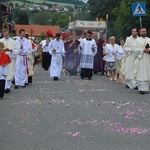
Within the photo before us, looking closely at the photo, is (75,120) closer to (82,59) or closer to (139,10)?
(139,10)

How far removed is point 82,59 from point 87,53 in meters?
0.32

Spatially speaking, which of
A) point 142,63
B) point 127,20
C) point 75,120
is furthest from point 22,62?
point 127,20

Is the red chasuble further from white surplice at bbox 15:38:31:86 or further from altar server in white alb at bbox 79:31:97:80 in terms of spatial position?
altar server in white alb at bbox 79:31:97:80

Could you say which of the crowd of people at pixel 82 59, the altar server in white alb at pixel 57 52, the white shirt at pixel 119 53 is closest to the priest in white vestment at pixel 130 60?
the crowd of people at pixel 82 59

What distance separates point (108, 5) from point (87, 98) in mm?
73644

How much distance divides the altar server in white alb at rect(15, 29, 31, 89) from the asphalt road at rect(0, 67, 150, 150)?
167 cm

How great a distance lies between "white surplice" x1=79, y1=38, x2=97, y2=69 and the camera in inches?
880

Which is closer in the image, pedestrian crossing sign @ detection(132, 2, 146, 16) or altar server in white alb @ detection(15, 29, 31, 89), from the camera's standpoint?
altar server in white alb @ detection(15, 29, 31, 89)

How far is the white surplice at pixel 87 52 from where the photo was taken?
22.4 metres

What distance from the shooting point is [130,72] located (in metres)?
17.7

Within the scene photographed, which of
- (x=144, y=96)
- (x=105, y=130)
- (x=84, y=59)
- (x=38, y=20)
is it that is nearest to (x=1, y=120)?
(x=105, y=130)

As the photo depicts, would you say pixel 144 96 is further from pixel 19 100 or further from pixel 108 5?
pixel 108 5

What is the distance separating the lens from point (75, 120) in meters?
10.6

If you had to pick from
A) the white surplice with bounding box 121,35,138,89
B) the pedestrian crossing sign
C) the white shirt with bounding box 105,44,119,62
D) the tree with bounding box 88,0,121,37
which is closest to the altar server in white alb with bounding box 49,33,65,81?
the white shirt with bounding box 105,44,119,62
